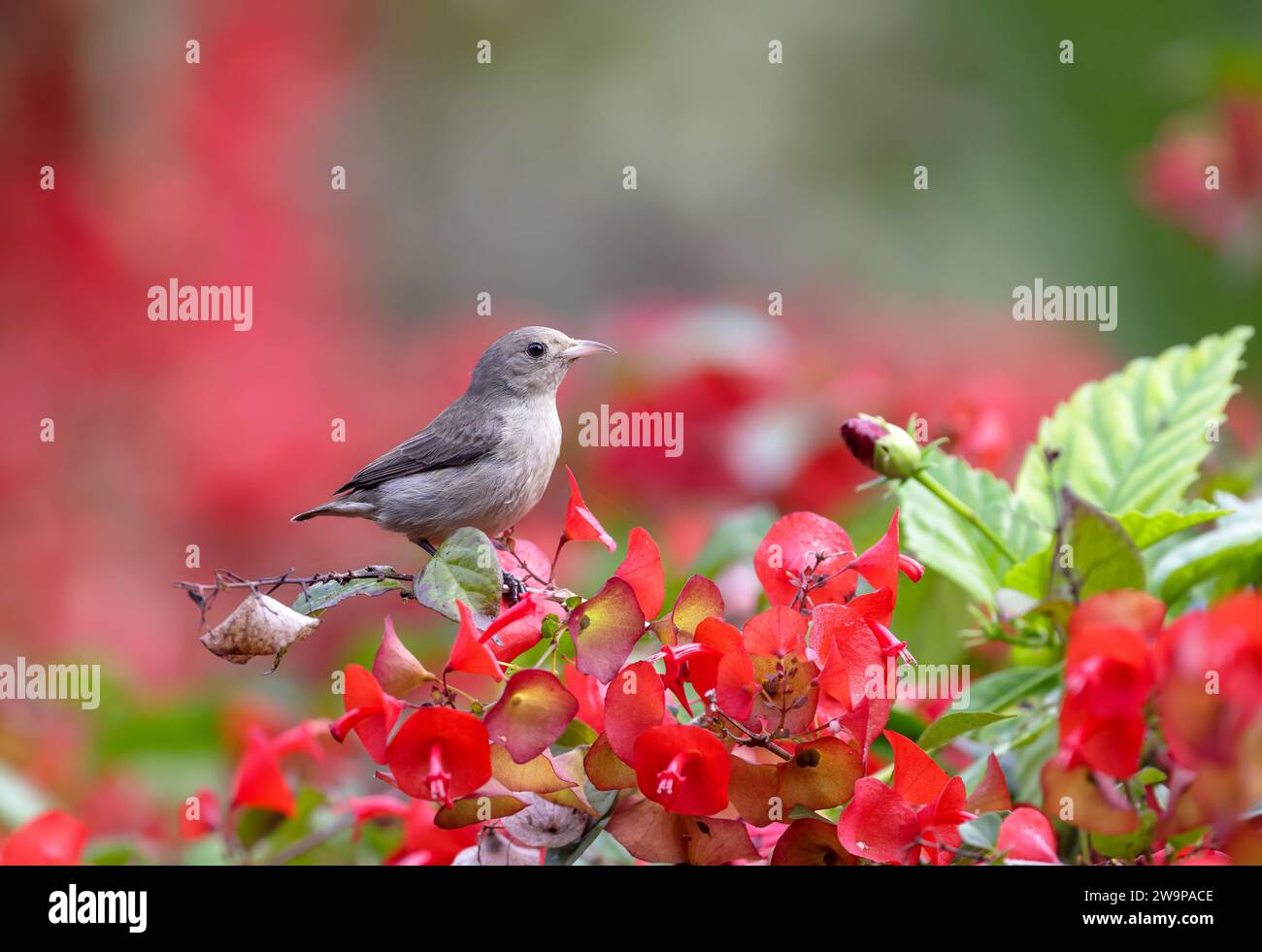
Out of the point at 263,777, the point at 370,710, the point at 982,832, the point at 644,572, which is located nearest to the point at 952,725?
the point at 982,832

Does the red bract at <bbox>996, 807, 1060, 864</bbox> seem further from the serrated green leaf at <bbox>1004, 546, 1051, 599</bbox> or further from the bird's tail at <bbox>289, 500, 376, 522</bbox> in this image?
the bird's tail at <bbox>289, 500, 376, 522</bbox>

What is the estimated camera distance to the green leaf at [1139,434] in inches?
31.3

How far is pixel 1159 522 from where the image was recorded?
71 cm

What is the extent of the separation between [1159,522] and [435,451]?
392mm

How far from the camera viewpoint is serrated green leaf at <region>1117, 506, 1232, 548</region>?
0.69 meters

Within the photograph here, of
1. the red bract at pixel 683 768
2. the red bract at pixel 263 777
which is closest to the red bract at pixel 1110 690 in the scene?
the red bract at pixel 683 768

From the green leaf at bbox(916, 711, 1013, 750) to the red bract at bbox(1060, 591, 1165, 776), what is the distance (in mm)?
79

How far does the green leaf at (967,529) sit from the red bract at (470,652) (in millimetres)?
313

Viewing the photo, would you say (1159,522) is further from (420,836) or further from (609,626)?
(420,836)

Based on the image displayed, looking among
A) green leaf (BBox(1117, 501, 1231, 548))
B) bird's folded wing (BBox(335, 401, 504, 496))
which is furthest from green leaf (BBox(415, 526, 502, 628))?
green leaf (BBox(1117, 501, 1231, 548))

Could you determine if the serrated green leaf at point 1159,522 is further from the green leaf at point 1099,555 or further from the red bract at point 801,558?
the red bract at point 801,558
